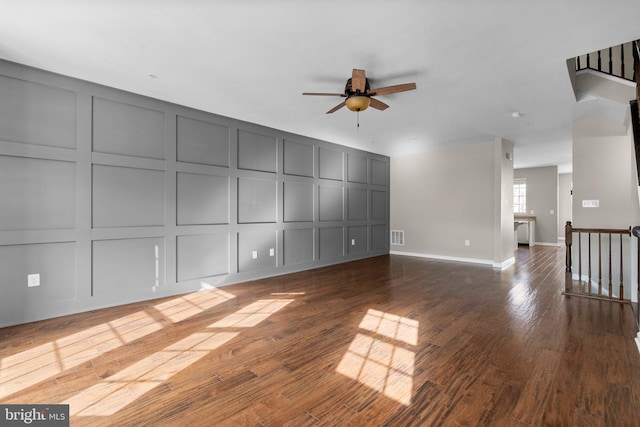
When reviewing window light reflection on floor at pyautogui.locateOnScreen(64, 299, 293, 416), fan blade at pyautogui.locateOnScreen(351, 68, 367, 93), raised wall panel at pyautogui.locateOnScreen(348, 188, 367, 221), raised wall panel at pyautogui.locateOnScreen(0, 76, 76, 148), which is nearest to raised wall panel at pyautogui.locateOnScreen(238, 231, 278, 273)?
window light reflection on floor at pyautogui.locateOnScreen(64, 299, 293, 416)

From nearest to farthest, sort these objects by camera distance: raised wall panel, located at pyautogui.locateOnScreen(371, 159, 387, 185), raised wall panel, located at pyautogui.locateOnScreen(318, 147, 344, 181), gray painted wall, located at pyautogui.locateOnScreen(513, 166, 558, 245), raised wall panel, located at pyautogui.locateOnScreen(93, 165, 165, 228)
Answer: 1. raised wall panel, located at pyautogui.locateOnScreen(93, 165, 165, 228)
2. raised wall panel, located at pyautogui.locateOnScreen(318, 147, 344, 181)
3. raised wall panel, located at pyautogui.locateOnScreen(371, 159, 387, 185)
4. gray painted wall, located at pyautogui.locateOnScreen(513, 166, 558, 245)

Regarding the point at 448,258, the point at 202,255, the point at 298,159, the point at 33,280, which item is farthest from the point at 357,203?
the point at 33,280

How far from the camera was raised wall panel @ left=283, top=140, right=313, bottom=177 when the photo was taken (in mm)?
5531

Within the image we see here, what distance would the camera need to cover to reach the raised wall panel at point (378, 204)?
7.50 m

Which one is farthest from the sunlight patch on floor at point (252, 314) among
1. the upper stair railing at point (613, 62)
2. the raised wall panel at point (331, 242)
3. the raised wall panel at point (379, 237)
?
the upper stair railing at point (613, 62)

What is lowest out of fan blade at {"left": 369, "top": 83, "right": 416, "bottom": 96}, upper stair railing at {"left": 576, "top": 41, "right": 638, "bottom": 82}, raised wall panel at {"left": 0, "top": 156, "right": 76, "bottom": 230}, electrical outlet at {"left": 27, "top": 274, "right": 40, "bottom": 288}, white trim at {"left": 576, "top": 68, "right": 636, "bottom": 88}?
electrical outlet at {"left": 27, "top": 274, "right": 40, "bottom": 288}

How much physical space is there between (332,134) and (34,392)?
5.07 m

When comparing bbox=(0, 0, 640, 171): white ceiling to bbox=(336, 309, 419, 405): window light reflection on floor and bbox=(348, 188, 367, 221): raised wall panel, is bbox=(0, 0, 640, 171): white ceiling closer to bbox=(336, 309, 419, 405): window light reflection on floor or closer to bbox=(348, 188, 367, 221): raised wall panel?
bbox=(336, 309, 419, 405): window light reflection on floor

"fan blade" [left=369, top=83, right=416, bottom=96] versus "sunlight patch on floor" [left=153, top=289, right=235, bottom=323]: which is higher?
"fan blade" [left=369, top=83, right=416, bottom=96]

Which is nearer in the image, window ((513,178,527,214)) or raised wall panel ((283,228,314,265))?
raised wall panel ((283,228,314,265))

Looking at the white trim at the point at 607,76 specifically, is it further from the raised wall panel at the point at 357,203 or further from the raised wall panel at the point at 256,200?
the raised wall panel at the point at 256,200

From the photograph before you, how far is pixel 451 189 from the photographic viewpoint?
6871mm

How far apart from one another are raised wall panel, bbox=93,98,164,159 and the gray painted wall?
11.1 metres

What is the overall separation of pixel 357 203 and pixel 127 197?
4702mm
